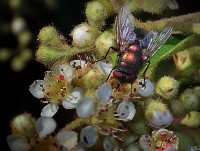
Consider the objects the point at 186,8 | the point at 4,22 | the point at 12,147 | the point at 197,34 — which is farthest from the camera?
the point at 4,22

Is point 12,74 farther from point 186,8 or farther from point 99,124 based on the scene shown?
point 99,124

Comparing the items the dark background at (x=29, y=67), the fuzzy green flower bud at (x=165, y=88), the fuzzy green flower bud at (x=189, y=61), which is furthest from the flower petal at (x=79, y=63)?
the dark background at (x=29, y=67)

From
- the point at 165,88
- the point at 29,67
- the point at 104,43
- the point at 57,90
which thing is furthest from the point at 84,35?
the point at 29,67

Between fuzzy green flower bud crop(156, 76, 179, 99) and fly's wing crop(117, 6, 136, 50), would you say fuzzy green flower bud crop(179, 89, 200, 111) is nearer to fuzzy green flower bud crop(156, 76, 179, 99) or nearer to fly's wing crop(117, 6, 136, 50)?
fuzzy green flower bud crop(156, 76, 179, 99)

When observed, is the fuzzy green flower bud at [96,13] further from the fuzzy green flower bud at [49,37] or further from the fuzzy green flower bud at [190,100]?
the fuzzy green flower bud at [190,100]

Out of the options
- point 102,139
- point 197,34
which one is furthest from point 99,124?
point 197,34

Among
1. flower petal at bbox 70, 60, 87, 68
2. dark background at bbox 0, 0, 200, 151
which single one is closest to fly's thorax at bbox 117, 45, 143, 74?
flower petal at bbox 70, 60, 87, 68
